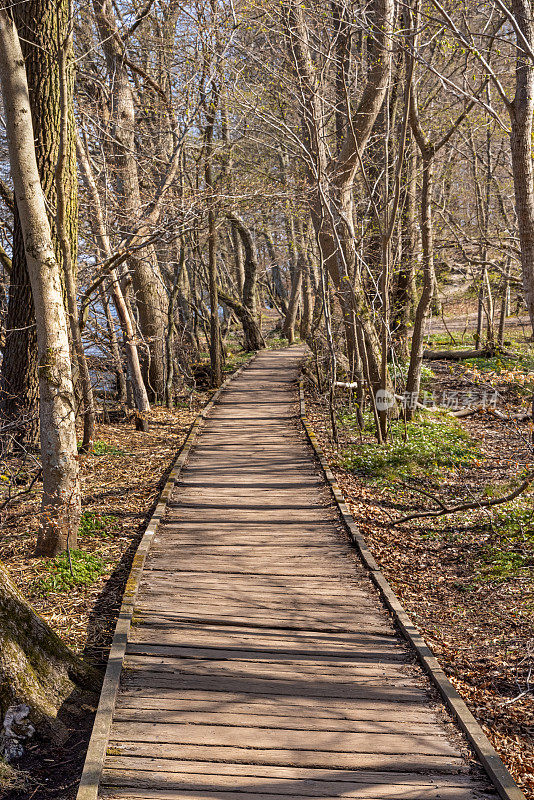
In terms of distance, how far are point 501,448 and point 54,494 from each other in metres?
8.20

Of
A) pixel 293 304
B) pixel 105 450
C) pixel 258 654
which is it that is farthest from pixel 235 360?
pixel 258 654

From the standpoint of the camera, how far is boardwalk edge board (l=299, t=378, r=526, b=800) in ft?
11.4

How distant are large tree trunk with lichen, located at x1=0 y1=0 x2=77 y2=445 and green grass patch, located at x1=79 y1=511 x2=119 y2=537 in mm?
1267

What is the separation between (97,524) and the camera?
7.20 metres

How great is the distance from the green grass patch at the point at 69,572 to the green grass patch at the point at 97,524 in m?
0.54

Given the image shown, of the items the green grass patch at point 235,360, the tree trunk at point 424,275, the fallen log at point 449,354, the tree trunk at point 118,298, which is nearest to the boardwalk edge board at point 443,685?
the tree trunk at point 424,275

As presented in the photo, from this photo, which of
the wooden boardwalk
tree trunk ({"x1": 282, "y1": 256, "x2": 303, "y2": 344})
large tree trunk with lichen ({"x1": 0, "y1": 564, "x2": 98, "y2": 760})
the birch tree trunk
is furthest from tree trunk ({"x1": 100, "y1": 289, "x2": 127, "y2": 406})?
tree trunk ({"x1": 282, "y1": 256, "x2": 303, "y2": 344})

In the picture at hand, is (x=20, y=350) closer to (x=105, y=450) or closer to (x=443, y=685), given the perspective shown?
(x=105, y=450)

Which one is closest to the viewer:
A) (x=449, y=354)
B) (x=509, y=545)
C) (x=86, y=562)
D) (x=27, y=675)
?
(x=27, y=675)

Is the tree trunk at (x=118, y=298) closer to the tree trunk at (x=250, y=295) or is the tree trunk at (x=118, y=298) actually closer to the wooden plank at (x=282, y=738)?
the wooden plank at (x=282, y=738)

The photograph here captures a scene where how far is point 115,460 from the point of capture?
9656 mm

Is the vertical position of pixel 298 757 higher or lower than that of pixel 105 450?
lower

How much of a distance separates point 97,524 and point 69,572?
1.29 meters

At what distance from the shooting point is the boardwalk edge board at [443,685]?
3.47m
